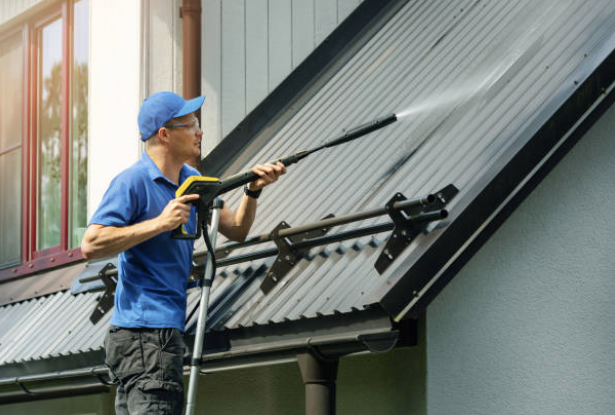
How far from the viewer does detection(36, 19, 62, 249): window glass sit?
10.0 m

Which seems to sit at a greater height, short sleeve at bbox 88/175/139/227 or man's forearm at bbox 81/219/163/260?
short sleeve at bbox 88/175/139/227

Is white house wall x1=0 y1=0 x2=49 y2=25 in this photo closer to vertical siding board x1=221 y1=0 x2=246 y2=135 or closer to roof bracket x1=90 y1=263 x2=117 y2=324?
vertical siding board x1=221 y1=0 x2=246 y2=135

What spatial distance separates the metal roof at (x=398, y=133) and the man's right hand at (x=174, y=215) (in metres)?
0.86

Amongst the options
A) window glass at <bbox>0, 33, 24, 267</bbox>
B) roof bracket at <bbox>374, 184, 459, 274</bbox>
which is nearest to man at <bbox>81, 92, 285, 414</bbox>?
roof bracket at <bbox>374, 184, 459, 274</bbox>

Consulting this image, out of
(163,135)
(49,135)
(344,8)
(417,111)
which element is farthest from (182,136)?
(49,135)

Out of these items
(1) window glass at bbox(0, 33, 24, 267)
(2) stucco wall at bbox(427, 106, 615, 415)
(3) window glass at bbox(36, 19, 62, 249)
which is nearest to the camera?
(2) stucco wall at bbox(427, 106, 615, 415)

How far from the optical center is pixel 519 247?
5.64m

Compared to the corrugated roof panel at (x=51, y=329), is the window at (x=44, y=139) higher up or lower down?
higher up

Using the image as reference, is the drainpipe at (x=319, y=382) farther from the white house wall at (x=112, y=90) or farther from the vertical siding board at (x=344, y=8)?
the vertical siding board at (x=344, y=8)

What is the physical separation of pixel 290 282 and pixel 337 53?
2.90 meters

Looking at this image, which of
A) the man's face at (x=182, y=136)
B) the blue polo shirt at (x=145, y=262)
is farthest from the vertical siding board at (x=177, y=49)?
the blue polo shirt at (x=145, y=262)

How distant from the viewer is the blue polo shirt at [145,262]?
5332mm

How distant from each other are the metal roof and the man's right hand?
33.7 inches

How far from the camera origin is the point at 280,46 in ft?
28.8
